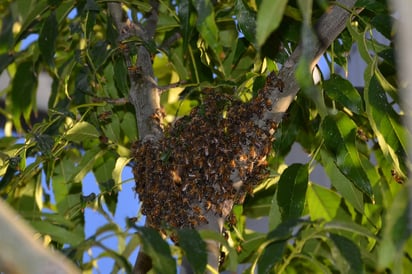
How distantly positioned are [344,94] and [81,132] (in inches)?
10.7

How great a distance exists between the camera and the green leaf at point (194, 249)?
0.56 metres

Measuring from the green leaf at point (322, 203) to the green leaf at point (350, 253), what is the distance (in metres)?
0.35

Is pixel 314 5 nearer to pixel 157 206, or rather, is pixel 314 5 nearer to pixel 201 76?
pixel 201 76

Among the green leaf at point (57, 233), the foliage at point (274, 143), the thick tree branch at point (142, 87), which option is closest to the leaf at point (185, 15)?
the foliage at point (274, 143)

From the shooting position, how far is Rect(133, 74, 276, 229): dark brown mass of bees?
75 cm

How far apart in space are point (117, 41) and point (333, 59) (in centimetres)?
23

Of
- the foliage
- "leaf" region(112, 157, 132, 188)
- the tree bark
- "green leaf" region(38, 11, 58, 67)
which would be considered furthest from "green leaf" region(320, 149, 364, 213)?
"green leaf" region(38, 11, 58, 67)

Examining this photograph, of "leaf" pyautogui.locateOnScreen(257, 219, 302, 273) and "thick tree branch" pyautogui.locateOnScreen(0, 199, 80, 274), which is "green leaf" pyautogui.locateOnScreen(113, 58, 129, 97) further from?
"thick tree branch" pyautogui.locateOnScreen(0, 199, 80, 274)

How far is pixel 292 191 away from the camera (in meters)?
0.80

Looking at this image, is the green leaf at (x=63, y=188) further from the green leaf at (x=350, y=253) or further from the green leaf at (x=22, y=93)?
the green leaf at (x=350, y=253)

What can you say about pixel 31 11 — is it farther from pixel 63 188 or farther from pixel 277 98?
pixel 277 98

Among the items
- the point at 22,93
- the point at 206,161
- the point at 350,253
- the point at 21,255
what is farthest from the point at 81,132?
the point at 21,255

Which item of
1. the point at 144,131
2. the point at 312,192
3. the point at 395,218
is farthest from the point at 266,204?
the point at 395,218

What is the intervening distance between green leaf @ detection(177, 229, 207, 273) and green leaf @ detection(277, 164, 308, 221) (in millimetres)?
216
